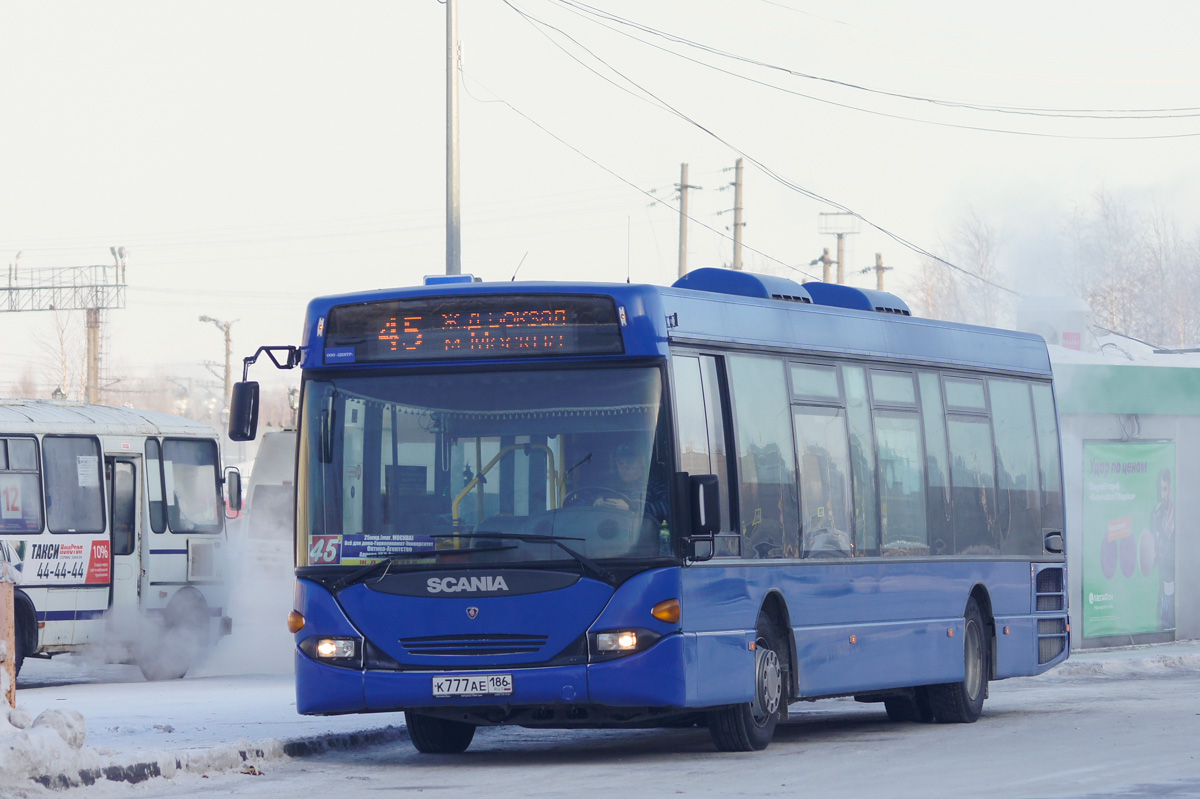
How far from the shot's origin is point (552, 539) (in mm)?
11172

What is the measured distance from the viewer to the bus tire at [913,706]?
51.0ft

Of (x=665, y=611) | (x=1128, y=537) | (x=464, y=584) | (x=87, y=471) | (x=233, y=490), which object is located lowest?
(x=665, y=611)

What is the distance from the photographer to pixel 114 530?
20.9 m

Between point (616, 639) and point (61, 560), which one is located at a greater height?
point (61, 560)

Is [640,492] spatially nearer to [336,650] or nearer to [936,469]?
[336,650]

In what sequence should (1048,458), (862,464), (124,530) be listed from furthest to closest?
(124,530) < (1048,458) < (862,464)

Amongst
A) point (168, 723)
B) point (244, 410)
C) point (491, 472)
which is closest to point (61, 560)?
point (168, 723)

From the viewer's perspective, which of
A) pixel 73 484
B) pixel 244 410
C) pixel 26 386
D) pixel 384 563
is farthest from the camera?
pixel 26 386

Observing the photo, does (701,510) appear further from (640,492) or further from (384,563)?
(384,563)

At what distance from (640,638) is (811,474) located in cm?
253

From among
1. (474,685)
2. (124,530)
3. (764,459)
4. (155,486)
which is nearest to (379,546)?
(474,685)

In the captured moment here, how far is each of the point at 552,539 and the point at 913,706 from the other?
559 centimetres

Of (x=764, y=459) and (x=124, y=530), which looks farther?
(x=124, y=530)

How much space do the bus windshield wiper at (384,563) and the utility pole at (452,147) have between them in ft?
36.1
